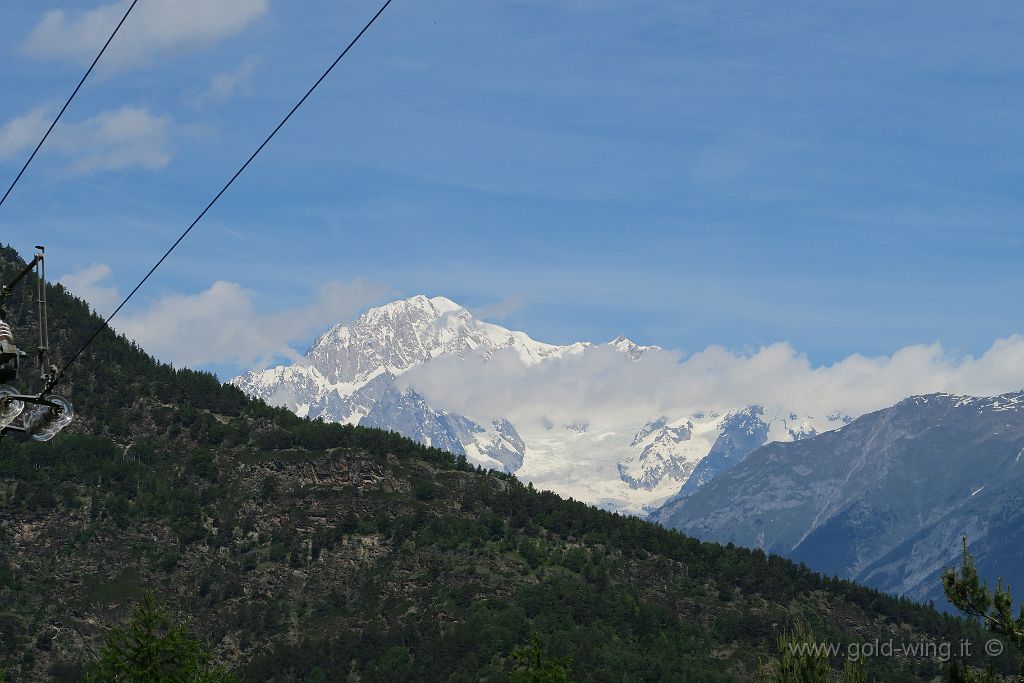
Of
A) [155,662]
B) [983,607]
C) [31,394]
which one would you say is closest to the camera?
[31,394]

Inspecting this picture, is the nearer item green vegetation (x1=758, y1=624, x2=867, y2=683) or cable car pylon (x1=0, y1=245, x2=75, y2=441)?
cable car pylon (x1=0, y1=245, x2=75, y2=441)

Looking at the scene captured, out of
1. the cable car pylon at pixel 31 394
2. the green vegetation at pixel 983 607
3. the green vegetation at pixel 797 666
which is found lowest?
the green vegetation at pixel 797 666

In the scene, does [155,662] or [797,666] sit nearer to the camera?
[797,666]

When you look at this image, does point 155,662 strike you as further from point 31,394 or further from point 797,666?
point 31,394

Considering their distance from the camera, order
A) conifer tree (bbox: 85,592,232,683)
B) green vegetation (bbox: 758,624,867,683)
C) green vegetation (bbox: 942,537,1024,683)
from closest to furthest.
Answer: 1. green vegetation (bbox: 942,537,1024,683)
2. green vegetation (bbox: 758,624,867,683)
3. conifer tree (bbox: 85,592,232,683)

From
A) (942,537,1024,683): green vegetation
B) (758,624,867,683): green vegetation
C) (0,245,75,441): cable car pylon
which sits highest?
(0,245,75,441): cable car pylon

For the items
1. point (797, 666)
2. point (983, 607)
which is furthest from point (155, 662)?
point (983, 607)

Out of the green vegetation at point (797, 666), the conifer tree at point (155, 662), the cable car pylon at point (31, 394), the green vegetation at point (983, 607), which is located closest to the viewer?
the cable car pylon at point (31, 394)

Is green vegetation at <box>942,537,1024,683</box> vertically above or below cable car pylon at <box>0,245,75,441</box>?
below

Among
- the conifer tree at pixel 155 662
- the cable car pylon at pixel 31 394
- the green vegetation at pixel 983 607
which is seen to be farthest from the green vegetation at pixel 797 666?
the cable car pylon at pixel 31 394

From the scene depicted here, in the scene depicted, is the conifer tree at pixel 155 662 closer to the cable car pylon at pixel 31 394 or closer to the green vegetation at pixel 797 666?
the green vegetation at pixel 797 666

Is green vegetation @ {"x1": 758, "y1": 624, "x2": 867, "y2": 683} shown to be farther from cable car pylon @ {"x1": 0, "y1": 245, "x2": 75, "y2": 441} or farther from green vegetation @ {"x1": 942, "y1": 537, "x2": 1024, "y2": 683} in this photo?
cable car pylon @ {"x1": 0, "y1": 245, "x2": 75, "y2": 441}

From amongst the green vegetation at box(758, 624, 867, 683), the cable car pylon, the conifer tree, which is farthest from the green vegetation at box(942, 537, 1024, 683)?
the conifer tree

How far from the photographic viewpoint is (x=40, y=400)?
35.2 meters
